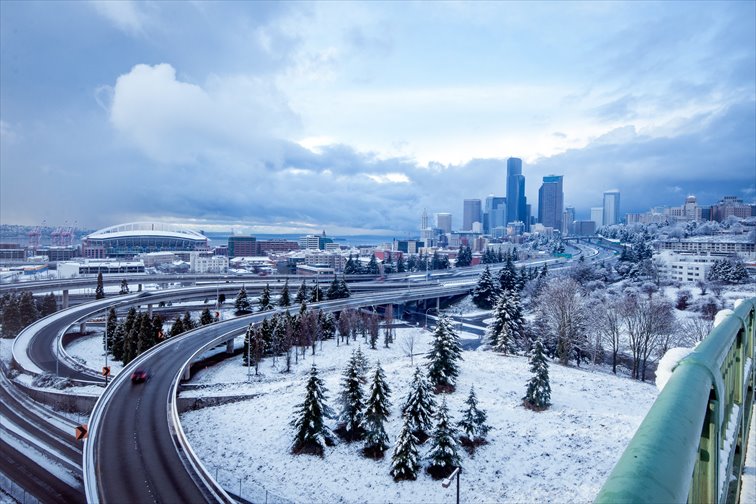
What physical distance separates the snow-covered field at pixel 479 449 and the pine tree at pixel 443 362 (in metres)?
0.91

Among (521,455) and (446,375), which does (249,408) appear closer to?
(446,375)

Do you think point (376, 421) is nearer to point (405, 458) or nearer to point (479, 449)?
point (405, 458)

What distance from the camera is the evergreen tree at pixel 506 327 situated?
101ft

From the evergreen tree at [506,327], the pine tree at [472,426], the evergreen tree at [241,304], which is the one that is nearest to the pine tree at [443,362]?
the pine tree at [472,426]

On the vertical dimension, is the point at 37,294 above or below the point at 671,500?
below

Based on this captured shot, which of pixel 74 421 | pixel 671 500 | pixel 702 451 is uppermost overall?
pixel 671 500

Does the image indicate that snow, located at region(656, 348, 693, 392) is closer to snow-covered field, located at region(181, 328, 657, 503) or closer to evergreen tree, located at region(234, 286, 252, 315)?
snow-covered field, located at region(181, 328, 657, 503)

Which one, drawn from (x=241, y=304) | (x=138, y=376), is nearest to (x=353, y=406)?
(x=138, y=376)

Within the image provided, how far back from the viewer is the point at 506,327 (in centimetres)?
3091

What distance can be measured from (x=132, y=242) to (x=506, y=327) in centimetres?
14411

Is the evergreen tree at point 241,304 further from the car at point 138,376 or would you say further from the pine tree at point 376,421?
the pine tree at point 376,421

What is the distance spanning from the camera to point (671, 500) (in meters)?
0.94

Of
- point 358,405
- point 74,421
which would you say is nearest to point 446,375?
point 358,405

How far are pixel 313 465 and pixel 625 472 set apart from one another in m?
17.1
